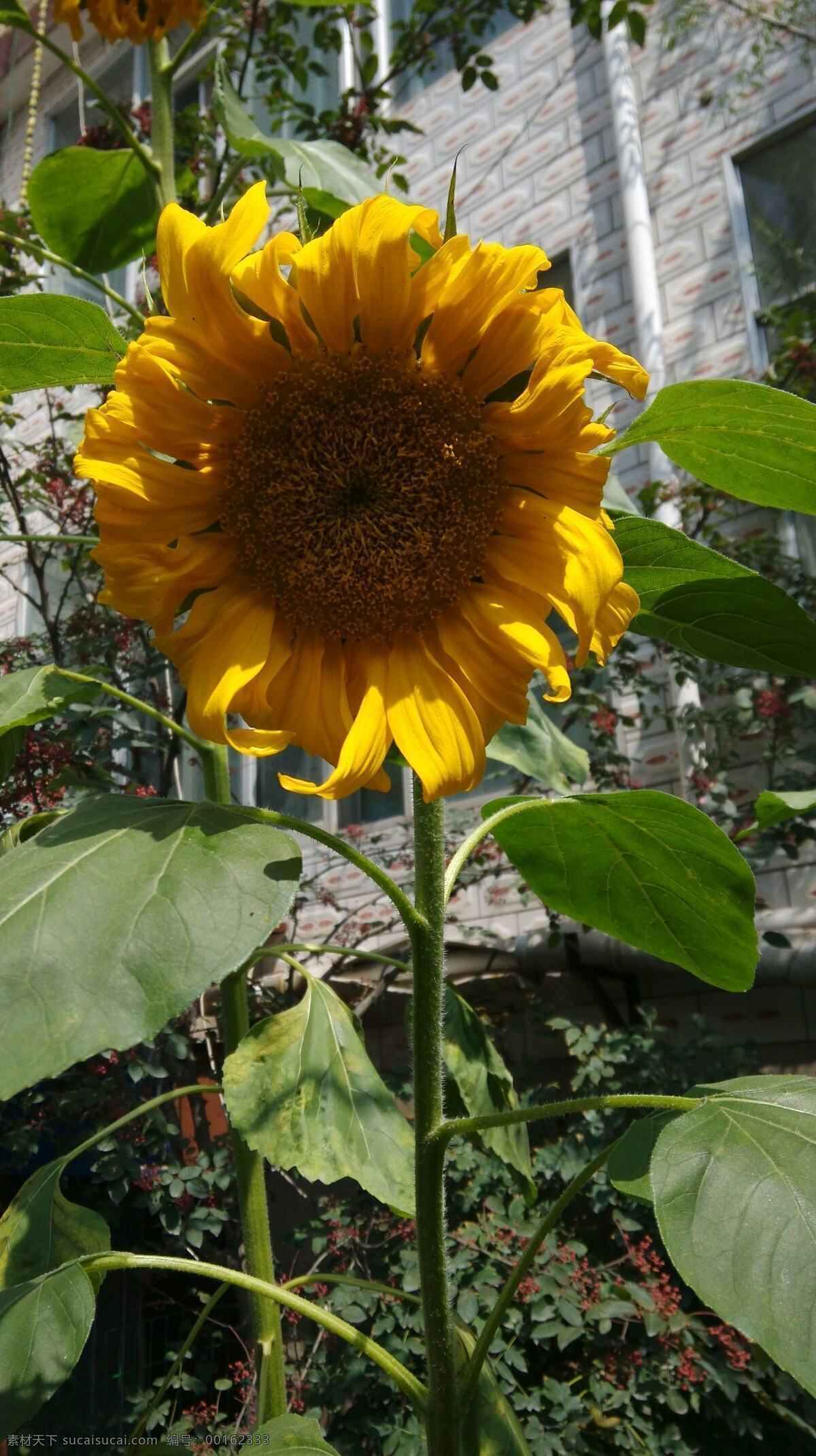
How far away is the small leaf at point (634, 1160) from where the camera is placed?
101 cm

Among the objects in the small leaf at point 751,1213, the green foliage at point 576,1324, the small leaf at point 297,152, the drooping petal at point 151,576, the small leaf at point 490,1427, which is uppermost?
the small leaf at point 297,152

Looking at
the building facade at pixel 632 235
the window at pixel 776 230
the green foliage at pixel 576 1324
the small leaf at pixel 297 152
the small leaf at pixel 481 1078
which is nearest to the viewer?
the small leaf at pixel 481 1078

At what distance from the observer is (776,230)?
183 inches

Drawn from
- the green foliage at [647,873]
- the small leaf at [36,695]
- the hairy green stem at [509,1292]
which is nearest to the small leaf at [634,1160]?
the hairy green stem at [509,1292]

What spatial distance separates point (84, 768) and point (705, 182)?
3751mm

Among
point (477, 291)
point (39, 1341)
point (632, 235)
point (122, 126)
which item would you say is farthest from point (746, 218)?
point (39, 1341)

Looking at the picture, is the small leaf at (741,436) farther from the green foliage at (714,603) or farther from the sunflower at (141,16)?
the sunflower at (141,16)

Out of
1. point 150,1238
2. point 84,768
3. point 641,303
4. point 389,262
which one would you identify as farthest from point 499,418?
point 641,303

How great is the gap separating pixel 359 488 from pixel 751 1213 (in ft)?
2.05

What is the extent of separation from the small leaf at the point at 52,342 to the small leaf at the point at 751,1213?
770mm

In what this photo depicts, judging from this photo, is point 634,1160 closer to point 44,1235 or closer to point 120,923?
point 120,923

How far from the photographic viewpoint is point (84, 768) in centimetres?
314

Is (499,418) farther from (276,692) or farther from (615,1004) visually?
(615,1004)

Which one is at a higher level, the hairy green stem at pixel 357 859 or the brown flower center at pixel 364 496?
the brown flower center at pixel 364 496
